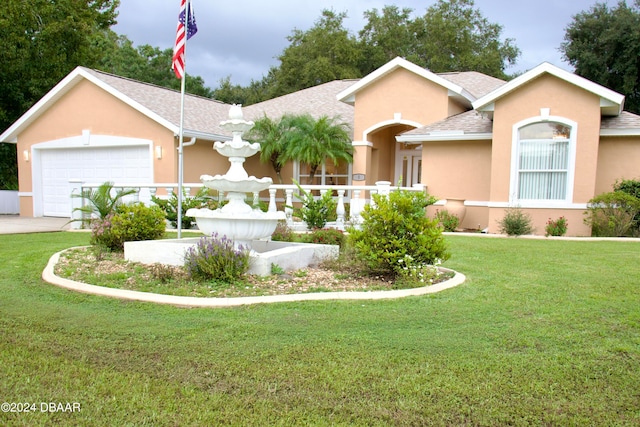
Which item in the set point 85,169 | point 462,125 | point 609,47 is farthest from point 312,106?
point 609,47

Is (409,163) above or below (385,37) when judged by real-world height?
below

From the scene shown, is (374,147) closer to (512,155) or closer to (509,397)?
(512,155)

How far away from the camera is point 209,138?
638 inches

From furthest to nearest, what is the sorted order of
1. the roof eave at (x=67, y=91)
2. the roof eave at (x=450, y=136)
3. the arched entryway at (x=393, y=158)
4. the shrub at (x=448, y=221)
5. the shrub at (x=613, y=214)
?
1. the arched entryway at (x=393, y=158)
2. the roof eave at (x=67, y=91)
3. the roof eave at (x=450, y=136)
4. the shrub at (x=448, y=221)
5. the shrub at (x=613, y=214)

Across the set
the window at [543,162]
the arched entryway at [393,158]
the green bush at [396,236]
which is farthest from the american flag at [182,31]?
the arched entryway at [393,158]

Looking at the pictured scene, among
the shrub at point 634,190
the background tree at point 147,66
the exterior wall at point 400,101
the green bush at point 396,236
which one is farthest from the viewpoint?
the background tree at point 147,66

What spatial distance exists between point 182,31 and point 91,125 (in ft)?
30.3

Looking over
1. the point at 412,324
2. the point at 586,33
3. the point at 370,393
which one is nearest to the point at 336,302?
the point at 412,324

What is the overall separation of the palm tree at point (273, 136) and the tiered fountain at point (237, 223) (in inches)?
361

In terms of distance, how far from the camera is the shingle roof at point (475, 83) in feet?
57.4

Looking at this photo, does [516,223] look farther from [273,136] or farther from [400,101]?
[273,136]

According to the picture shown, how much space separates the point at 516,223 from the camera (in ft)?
40.1

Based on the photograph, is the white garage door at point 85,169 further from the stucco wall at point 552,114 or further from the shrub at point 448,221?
the stucco wall at point 552,114

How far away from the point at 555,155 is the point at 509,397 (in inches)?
433
